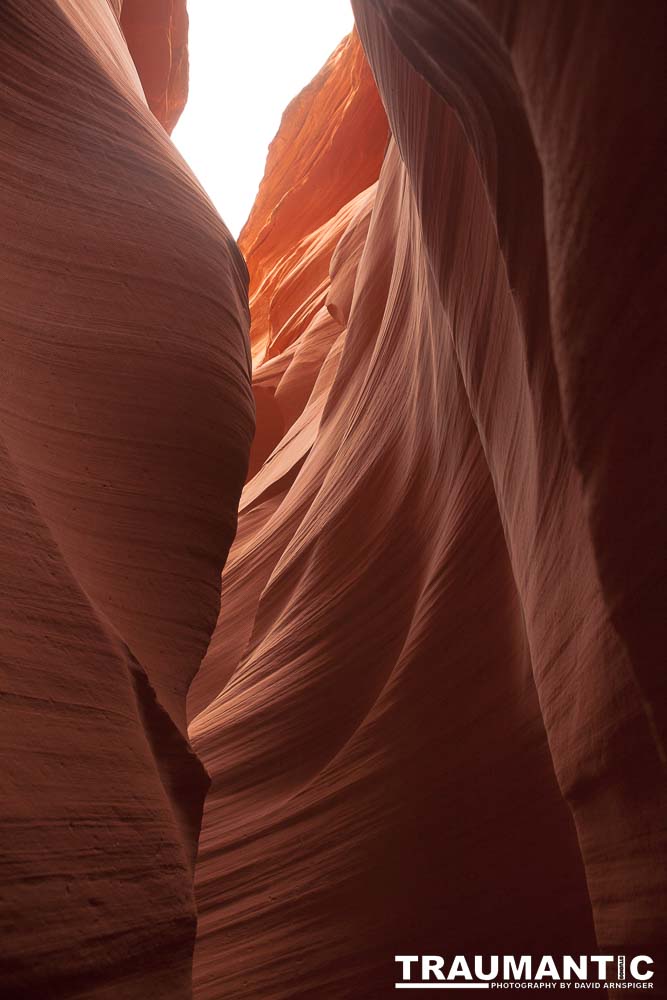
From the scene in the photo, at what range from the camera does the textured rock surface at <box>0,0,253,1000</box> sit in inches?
63.4

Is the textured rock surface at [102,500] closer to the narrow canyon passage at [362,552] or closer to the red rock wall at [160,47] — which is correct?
the narrow canyon passage at [362,552]

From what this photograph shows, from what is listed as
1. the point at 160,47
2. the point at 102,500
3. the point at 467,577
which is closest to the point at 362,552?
the point at 467,577

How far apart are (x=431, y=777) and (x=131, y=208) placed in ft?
8.25

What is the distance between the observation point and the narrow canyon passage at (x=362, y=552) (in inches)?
66.9

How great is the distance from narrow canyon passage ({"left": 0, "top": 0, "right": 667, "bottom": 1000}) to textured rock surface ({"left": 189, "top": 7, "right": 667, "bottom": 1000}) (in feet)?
0.04

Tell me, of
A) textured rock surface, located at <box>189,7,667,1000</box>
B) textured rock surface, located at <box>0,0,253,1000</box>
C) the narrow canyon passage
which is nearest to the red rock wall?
the narrow canyon passage

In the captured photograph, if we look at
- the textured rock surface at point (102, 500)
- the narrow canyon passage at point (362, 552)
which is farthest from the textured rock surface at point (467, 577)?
the textured rock surface at point (102, 500)

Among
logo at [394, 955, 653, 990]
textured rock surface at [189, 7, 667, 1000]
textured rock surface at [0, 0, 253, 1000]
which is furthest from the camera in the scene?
logo at [394, 955, 653, 990]

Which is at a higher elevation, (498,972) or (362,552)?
(362,552)

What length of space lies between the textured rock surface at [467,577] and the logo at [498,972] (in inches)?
2.0

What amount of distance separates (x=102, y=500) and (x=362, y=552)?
1.85m

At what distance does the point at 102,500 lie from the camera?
2424 mm

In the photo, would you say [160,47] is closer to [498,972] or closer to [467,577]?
[467,577]

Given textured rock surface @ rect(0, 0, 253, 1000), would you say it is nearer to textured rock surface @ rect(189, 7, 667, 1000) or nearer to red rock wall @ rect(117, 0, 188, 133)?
textured rock surface @ rect(189, 7, 667, 1000)
